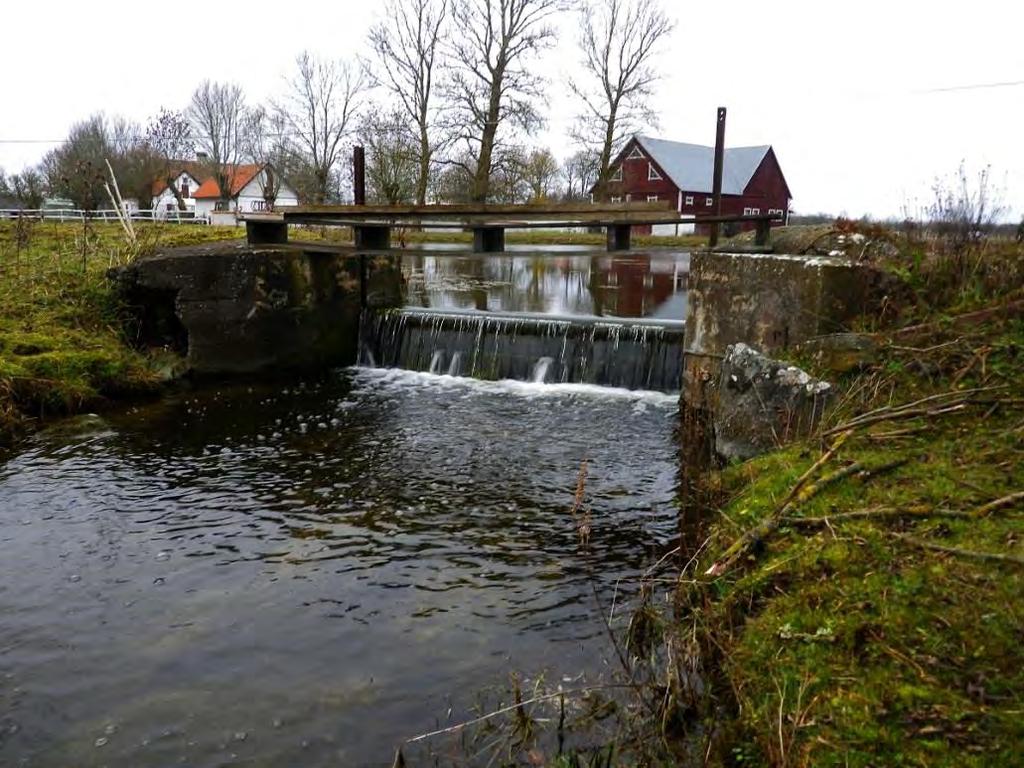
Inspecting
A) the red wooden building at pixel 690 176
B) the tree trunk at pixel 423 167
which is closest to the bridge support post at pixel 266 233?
the tree trunk at pixel 423 167

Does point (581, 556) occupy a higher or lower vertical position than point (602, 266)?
lower

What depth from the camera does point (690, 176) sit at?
49.0 metres

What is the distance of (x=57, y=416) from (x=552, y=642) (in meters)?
7.63

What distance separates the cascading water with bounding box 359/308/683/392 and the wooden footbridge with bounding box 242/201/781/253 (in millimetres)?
1331

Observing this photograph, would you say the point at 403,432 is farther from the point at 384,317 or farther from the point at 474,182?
the point at 474,182

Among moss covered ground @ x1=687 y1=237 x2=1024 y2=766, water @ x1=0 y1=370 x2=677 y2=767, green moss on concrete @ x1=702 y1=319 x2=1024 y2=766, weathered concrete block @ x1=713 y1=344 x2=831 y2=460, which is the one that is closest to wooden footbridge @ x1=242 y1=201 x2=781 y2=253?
water @ x1=0 y1=370 x2=677 y2=767

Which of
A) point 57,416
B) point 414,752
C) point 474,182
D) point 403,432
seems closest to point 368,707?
point 414,752

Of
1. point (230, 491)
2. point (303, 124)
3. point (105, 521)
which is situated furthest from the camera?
point (303, 124)

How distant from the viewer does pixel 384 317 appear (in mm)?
13023

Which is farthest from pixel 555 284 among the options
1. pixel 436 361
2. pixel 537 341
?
pixel 537 341

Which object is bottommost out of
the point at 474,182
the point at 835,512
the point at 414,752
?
the point at 414,752

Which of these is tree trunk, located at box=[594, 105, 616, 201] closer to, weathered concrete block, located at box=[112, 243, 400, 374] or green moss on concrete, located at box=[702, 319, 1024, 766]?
weathered concrete block, located at box=[112, 243, 400, 374]

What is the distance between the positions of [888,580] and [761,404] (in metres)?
3.04

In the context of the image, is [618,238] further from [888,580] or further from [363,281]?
[888,580]
